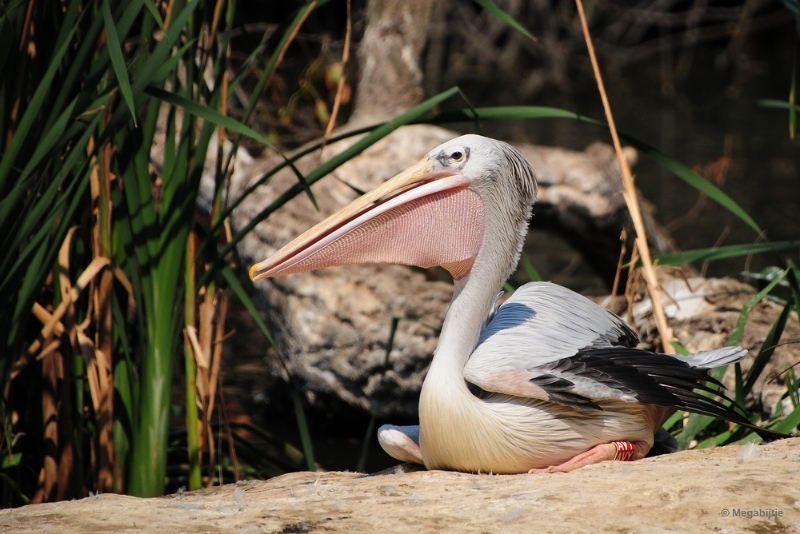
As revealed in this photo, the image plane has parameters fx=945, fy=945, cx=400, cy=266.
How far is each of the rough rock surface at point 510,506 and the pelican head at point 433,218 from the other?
0.56 metres

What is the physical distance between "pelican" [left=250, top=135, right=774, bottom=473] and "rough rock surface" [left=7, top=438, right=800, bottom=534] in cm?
13

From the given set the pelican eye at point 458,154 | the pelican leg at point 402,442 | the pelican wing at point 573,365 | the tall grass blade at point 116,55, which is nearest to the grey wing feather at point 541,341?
the pelican wing at point 573,365

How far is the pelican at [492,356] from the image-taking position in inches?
Answer: 87.5

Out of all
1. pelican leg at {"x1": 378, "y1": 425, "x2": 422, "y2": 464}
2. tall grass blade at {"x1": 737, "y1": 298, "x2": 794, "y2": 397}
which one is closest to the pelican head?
pelican leg at {"x1": 378, "y1": 425, "x2": 422, "y2": 464}

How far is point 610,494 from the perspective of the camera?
1.87 meters

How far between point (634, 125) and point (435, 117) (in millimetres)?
9563

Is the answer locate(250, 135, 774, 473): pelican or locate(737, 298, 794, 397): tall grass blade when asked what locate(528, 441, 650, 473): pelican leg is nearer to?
locate(250, 135, 774, 473): pelican

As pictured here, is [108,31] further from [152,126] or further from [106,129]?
[152,126]

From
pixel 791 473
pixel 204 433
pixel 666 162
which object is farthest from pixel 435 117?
pixel 791 473

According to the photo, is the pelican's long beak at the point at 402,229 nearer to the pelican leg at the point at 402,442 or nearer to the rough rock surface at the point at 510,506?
the pelican leg at the point at 402,442

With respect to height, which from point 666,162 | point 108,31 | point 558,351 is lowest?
point 558,351

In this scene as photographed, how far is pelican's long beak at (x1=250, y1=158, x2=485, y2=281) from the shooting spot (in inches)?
91.2

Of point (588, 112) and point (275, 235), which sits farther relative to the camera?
point (588, 112)

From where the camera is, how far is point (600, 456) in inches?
89.4
